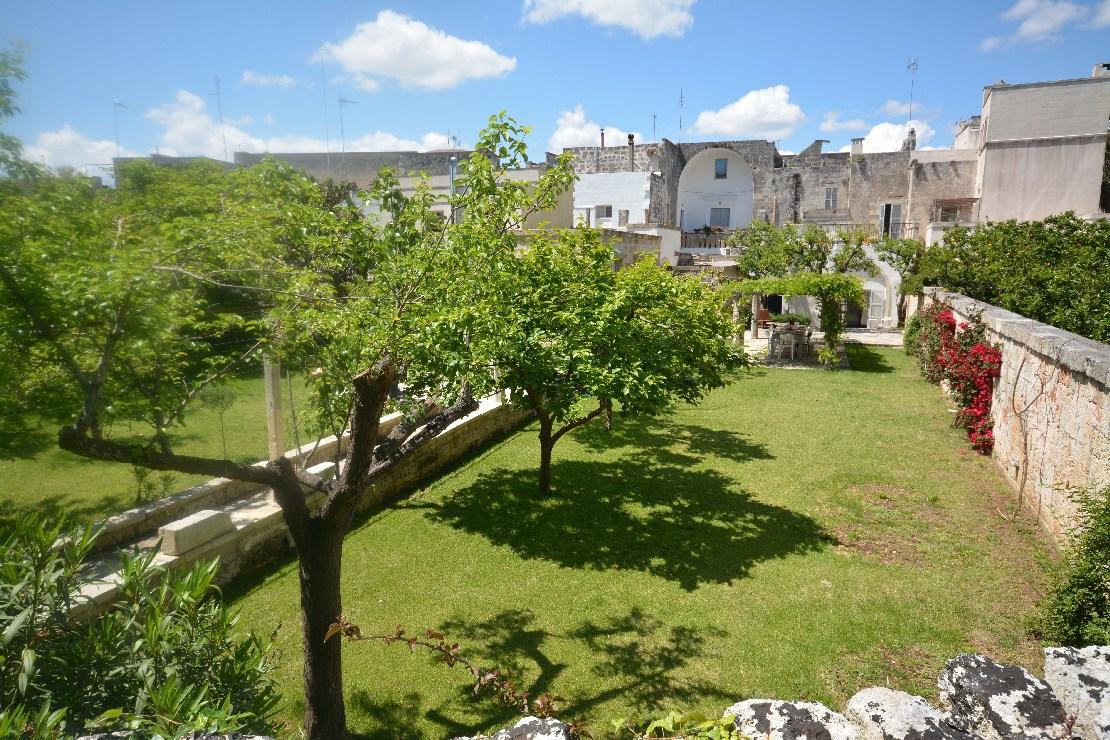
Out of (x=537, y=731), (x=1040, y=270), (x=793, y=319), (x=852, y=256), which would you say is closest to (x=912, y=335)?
(x=793, y=319)

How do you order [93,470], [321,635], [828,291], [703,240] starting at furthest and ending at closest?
1. [703,240]
2. [828,291]
3. [93,470]
4. [321,635]

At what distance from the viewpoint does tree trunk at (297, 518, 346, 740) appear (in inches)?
179

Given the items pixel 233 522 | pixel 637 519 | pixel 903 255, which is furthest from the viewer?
pixel 903 255

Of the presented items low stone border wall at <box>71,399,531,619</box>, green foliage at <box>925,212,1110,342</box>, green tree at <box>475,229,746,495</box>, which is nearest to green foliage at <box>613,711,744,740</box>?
green tree at <box>475,229,746,495</box>

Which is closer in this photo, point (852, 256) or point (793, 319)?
point (793, 319)

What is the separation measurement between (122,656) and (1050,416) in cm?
974

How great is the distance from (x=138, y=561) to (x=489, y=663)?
136 inches

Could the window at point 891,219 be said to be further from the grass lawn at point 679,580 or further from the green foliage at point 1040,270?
the grass lawn at point 679,580

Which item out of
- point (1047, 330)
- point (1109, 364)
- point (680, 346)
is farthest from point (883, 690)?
point (1047, 330)

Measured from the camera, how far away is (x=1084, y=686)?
7.20ft

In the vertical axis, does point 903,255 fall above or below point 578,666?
above

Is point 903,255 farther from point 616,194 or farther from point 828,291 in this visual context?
point 616,194

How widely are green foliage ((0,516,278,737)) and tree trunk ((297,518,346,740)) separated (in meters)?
1.70

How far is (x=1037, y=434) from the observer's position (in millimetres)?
8547
